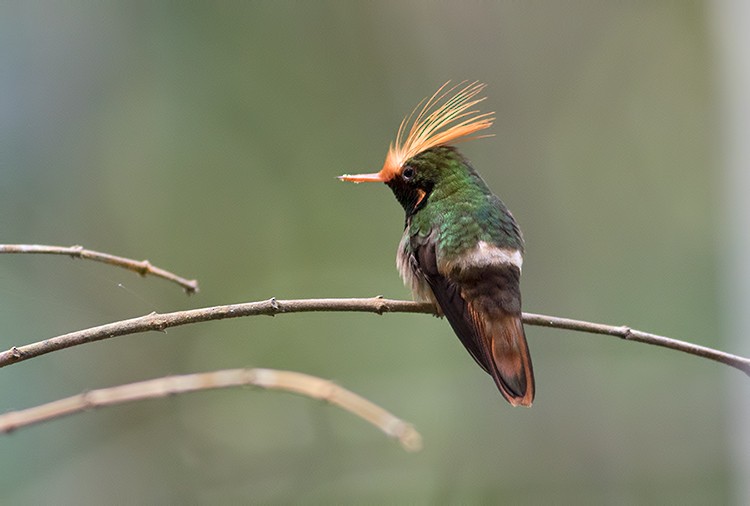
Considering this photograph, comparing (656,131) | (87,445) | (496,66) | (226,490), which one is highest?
(496,66)

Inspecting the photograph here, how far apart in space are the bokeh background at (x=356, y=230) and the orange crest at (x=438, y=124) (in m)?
1.43

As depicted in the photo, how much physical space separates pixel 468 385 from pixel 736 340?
1325 mm

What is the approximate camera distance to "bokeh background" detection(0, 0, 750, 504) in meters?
3.48

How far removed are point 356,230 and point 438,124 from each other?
2.42m

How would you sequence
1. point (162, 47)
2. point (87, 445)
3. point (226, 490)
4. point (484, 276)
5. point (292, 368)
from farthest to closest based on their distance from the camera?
point (162, 47) → point (292, 368) → point (87, 445) → point (226, 490) → point (484, 276)

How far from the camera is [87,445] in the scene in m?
3.61

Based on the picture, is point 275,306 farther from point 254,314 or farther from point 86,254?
point 86,254

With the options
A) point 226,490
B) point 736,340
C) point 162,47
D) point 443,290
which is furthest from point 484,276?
point 162,47

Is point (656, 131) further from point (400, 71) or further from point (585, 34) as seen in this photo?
point (400, 71)

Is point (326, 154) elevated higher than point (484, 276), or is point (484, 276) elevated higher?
point (326, 154)

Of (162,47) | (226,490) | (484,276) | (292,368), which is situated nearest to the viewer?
(484,276)

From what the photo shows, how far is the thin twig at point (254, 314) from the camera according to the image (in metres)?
1.07

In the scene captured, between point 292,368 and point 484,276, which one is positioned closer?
point 484,276

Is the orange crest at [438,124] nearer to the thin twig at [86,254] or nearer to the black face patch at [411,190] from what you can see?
the black face patch at [411,190]
